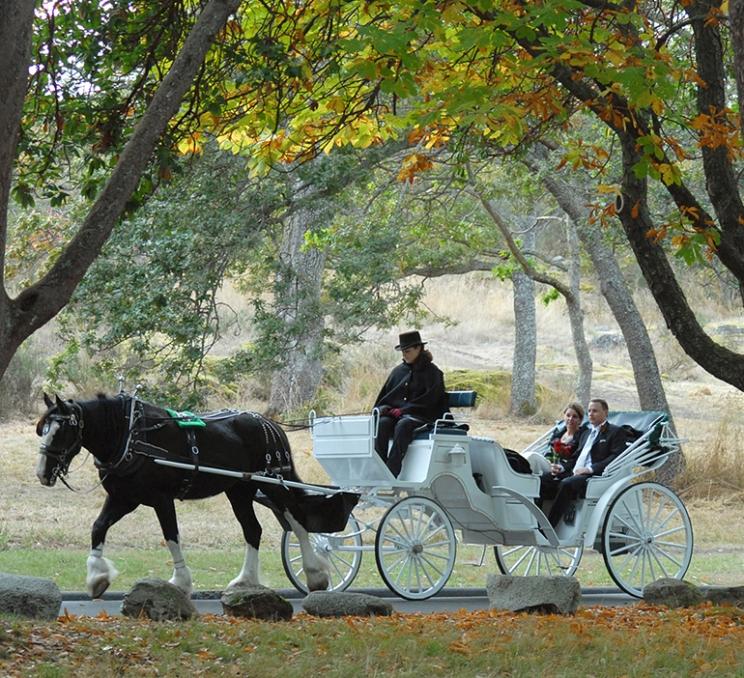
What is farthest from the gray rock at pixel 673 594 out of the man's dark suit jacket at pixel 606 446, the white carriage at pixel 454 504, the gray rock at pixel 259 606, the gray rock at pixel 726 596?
the gray rock at pixel 259 606

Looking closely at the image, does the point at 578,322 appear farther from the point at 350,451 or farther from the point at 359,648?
the point at 359,648

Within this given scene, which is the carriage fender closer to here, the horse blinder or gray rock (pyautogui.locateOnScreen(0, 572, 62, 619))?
the horse blinder

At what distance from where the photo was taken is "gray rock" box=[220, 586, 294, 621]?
401 inches

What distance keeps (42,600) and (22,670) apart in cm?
209

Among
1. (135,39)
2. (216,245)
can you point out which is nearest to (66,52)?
(135,39)

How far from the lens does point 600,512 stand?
13.9 metres

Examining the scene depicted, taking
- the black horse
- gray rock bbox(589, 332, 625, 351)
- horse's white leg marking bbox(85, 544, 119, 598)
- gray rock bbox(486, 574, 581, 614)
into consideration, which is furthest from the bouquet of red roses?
gray rock bbox(589, 332, 625, 351)

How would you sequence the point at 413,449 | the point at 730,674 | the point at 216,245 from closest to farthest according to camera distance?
the point at 730,674 → the point at 413,449 → the point at 216,245

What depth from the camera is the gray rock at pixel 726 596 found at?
460 inches

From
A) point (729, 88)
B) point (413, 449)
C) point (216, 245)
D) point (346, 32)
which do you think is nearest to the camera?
point (346, 32)

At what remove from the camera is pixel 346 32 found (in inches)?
482

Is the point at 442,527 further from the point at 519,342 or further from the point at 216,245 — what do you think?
the point at 519,342

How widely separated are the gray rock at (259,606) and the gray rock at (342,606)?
0.93ft

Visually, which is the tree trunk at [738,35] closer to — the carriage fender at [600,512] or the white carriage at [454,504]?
the white carriage at [454,504]
